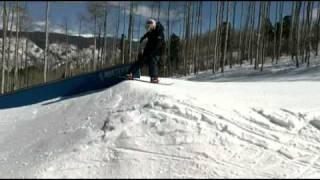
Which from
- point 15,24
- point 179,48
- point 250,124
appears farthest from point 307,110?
point 179,48

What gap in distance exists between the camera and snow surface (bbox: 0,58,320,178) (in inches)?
279

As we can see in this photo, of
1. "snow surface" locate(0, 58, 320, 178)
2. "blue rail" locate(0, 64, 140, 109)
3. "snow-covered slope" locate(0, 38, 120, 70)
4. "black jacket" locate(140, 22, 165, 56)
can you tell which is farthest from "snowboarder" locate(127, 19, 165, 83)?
"snow-covered slope" locate(0, 38, 120, 70)

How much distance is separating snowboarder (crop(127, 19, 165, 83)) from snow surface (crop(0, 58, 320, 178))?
1405 millimetres

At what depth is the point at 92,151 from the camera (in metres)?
7.39

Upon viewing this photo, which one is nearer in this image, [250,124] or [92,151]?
[92,151]

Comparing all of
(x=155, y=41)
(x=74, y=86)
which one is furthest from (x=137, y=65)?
(x=74, y=86)

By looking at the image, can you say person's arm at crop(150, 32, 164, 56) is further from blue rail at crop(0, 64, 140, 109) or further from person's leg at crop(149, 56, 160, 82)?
blue rail at crop(0, 64, 140, 109)

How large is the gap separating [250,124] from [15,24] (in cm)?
3641

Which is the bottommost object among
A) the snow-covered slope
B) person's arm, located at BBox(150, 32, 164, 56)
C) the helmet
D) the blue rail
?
the snow-covered slope

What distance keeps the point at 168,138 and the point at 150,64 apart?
3.71 meters

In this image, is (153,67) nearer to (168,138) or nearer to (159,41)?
(159,41)

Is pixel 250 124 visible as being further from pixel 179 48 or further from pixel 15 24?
pixel 179 48

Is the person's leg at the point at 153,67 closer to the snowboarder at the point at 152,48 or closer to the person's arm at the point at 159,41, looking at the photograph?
the snowboarder at the point at 152,48

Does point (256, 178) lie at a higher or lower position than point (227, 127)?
lower
